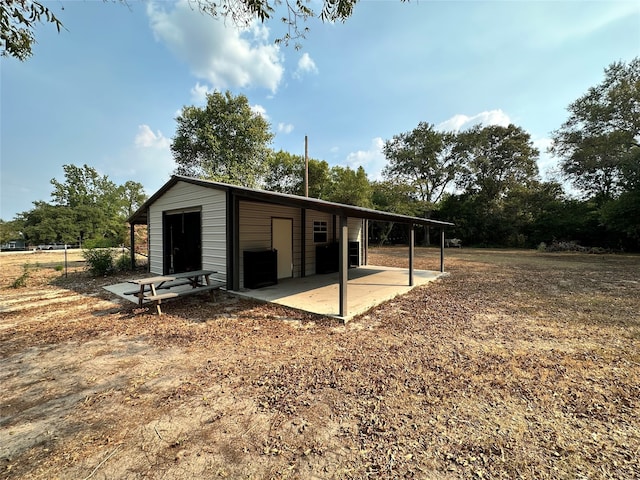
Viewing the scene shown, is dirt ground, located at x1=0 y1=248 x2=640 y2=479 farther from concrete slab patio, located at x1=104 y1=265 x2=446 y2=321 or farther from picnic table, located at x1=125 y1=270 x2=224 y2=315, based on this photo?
concrete slab patio, located at x1=104 y1=265 x2=446 y2=321

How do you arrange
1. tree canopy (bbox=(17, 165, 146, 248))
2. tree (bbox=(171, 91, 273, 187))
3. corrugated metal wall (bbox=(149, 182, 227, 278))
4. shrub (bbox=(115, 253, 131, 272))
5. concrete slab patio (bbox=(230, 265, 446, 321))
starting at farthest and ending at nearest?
1. tree canopy (bbox=(17, 165, 146, 248))
2. tree (bbox=(171, 91, 273, 187))
3. shrub (bbox=(115, 253, 131, 272))
4. corrugated metal wall (bbox=(149, 182, 227, 278))
5. concrete slab patio (bbox=(230, 265, 446, 321))

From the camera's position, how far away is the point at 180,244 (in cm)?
852

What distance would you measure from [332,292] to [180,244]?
5.23m

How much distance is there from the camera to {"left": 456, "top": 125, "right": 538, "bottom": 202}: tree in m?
24.1

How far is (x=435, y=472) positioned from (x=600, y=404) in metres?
1.80

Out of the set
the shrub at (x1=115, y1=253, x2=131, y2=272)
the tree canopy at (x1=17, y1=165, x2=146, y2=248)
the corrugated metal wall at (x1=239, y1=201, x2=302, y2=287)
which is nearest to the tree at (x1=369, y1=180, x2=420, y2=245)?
the corrugated metal wall at (x1=239, y1=201, x2=302, y2=287)

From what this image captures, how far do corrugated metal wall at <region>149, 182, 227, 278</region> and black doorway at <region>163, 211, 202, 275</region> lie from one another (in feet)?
Answer: 1.11

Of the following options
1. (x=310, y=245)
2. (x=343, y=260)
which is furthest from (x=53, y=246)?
(x=343, y=260)

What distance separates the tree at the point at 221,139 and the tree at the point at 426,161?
13.6 meters

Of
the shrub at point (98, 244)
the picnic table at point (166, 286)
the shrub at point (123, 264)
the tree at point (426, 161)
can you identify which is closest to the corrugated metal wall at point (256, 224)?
the picnic table at point (166, 286)

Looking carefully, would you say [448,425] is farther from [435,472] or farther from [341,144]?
[341,144]

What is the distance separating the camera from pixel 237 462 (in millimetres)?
1728

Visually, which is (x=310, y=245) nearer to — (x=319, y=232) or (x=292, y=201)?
(x=319, y=232)

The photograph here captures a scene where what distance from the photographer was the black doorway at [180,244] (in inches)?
329
